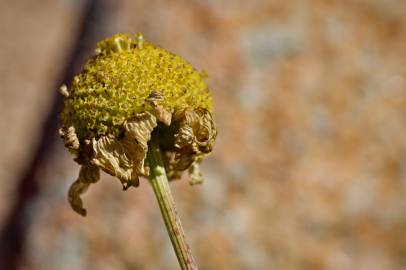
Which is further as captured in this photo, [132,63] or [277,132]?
[277,132]

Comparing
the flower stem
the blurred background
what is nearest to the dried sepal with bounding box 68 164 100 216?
the flower stem

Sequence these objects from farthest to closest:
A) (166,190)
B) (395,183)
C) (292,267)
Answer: (395,183) → (292,267) → (166,190)

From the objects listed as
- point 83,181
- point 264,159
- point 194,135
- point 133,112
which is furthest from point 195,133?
point 264,159

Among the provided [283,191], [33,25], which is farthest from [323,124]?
[33,25]

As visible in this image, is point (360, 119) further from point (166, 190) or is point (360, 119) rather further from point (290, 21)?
point (166, 190)

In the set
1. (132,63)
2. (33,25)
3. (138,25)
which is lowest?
(132,63)

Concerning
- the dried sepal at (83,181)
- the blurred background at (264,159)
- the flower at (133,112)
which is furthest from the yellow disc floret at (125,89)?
the blurred background at (264,159)

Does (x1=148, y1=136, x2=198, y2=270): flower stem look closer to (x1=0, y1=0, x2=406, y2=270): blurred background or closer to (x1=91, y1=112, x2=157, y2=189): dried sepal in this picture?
(x1=91, y1=112, x2=157, y2=189): dried sepal
